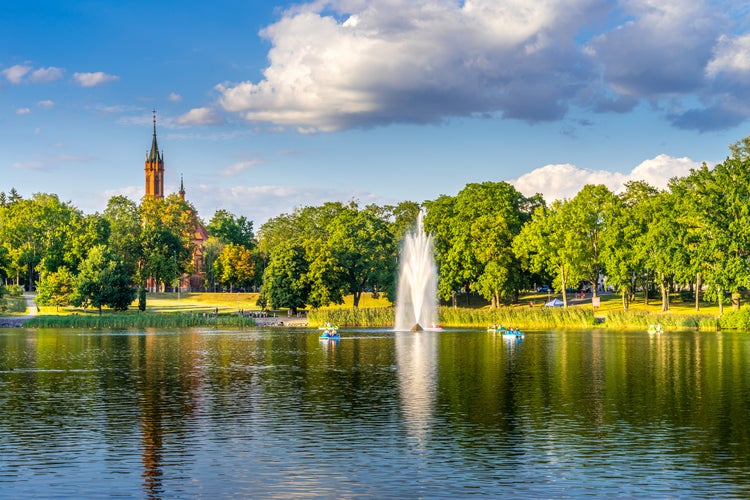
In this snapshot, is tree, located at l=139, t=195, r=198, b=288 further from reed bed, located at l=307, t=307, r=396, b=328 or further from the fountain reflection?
the fountain reflection

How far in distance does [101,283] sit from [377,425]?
98.8 meters

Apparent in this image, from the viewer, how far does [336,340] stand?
78562 mm

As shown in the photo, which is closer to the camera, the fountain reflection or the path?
the fountain reflection

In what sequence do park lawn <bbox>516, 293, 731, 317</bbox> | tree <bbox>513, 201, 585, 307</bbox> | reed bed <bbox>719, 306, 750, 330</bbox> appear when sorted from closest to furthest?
reed bed <bbox>719, 306, 750, 330</bbox>, park lawn <bbox>516, 293, 731, 317</bbox>, tree <bbox>513, 201, 585, 307</bbox>

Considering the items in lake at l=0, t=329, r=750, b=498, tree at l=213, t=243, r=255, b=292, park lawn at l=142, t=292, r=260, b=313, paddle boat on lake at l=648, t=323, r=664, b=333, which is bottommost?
lake at l=0, t=329, r=750, b=498

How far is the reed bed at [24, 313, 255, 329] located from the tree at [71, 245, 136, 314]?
23.9 feet

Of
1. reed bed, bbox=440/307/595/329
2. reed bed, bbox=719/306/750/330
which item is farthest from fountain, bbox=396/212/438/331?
reed bed, bbox=719/306/750/330

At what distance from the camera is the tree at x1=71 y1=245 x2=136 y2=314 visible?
121750 mm

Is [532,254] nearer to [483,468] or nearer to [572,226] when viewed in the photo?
[572,226]

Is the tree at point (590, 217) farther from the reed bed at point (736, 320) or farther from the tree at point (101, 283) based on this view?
the tree at point (101, 283)

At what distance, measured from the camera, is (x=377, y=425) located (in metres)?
31.0

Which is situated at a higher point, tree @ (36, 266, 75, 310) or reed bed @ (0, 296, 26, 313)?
tree @ (36, 266, 75, 310)

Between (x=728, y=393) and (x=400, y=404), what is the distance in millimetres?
15233

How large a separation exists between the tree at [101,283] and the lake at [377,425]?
64.6m
